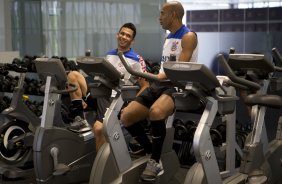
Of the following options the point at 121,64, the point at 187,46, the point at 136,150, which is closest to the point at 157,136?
the point at 136,150

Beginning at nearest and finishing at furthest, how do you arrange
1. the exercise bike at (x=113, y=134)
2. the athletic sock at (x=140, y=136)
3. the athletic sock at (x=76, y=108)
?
the exercise bike at (x=113, y=134) < the athletic sock at (x=140, y=136) < the athletic sock at (x=76, y=108)

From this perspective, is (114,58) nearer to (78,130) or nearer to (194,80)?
(78,130)

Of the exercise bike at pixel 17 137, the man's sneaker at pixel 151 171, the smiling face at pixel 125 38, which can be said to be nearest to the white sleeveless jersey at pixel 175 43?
the smiling face at pixel 125 38

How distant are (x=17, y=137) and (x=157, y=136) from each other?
148cm

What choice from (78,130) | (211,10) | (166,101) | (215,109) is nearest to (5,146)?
(78,130)

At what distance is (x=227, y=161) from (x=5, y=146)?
76.9 inches

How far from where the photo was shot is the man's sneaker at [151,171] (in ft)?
10.9

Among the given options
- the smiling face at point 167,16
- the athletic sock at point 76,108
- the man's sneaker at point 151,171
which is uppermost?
the smiling face at point 167,16

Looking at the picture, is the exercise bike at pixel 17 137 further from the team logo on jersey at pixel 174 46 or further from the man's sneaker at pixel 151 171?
the team logo on jersey at pixel 174 46

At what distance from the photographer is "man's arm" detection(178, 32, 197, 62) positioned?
328 cm

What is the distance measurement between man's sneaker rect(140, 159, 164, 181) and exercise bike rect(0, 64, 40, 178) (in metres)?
1.27

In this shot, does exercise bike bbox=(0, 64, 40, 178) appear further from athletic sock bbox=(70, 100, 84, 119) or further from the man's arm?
the man's arm

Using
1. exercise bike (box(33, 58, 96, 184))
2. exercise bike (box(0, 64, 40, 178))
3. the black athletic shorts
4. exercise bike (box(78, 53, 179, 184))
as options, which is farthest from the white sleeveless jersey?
exercise bike (box(0, 64, 40, 178))

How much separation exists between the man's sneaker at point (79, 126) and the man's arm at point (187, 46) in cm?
128
